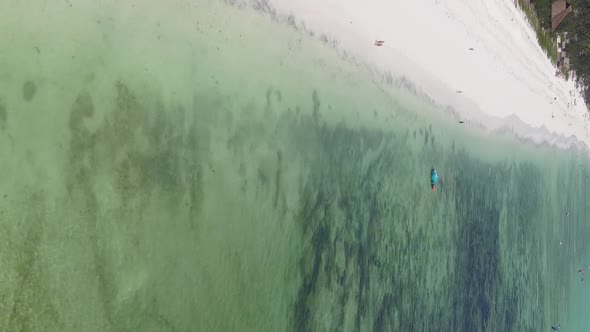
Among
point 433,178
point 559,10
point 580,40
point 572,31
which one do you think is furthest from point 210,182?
point 580,40

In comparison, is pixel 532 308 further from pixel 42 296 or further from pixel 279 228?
pixel 42 296

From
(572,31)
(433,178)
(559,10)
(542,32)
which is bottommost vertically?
(433,178)

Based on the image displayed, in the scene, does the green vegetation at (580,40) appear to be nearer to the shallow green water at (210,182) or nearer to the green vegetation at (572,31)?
the green vegetation at (572,31)

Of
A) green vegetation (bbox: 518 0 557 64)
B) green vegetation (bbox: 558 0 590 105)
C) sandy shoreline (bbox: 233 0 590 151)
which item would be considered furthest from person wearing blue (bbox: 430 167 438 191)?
green vegetation (bbox: 558 0 590 105)

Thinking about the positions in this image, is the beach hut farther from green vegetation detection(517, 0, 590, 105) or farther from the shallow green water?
the shallow green water

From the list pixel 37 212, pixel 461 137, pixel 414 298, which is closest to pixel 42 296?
pixel 37 212

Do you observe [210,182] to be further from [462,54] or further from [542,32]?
[542,32]

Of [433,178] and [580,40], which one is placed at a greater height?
[580,40]
